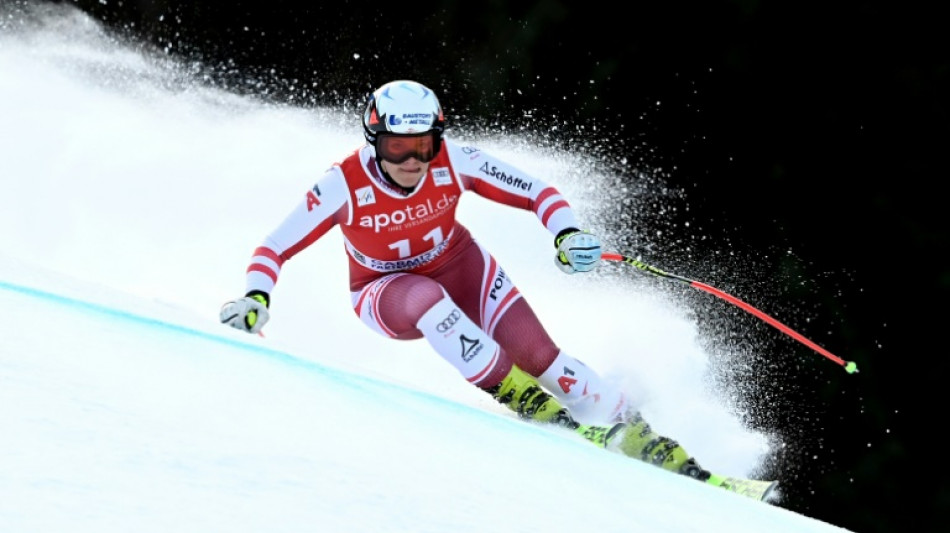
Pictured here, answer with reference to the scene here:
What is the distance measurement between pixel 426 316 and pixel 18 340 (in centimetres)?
152

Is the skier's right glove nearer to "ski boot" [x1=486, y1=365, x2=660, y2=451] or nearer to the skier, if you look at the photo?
the skier

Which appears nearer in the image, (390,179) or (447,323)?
(447,323)

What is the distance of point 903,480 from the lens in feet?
15.8

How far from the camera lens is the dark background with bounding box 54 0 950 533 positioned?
471cm

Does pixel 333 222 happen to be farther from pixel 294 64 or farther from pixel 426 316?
pixel 294 64

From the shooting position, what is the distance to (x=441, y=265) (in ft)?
11.9

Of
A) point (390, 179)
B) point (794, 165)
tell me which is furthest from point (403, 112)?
point (794, 165)

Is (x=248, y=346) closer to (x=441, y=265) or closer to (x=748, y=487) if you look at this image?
(x=441, y=265)

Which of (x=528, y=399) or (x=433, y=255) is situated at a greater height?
(x=433, y=255)

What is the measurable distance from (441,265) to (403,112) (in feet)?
1.90

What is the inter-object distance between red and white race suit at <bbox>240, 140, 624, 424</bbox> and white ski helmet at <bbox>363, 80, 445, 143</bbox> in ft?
0.54

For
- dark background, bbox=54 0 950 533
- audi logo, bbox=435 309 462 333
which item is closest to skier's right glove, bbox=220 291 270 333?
audi logo, bbox=435 309 462 333

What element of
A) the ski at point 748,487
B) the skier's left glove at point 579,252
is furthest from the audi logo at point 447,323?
the ski at point 748,487

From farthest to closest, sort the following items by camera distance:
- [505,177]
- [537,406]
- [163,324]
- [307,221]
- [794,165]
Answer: [794,165], [505,177], [307,221], [537,406], [163,324]
